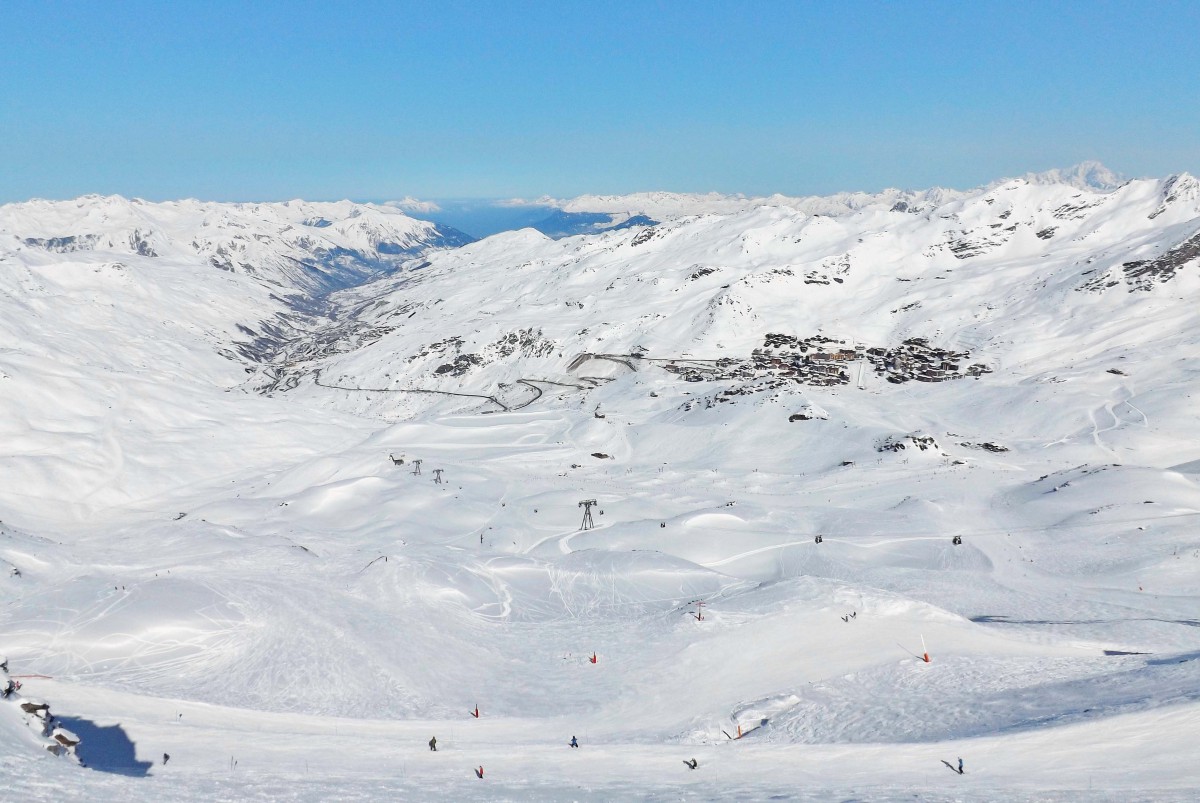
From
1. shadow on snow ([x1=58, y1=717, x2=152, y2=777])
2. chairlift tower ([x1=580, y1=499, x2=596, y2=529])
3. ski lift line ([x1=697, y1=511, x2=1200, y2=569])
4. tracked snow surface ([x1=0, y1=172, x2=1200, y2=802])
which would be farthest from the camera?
chairlift tower ([x1=580, y1=499, x2=596, y2=529])

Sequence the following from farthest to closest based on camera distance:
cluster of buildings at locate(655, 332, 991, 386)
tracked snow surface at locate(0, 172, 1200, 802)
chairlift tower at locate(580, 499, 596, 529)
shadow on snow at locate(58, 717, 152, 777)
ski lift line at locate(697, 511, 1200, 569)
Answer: cluster of buildings at locate(655, 332, 991, 386), chairlift tower at locate(580, 499, 596, 529), ski lift line at locate(697, 511, 1200, 569), shadow on snow at locate(58, 717, 152, 777), tracked snow surface at locate(0, 172, 1200, 802)

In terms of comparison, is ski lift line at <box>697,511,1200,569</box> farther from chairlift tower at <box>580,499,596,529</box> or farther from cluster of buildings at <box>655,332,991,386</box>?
cluster of buildings at <box>655,332,991,386</box>

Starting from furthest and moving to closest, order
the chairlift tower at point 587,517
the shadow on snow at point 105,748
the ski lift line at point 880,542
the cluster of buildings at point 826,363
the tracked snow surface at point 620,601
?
the cluster of buildings at point 826,363
the chairlift tower at point 587,517
the ski lift line at point 880,542
the shadow on snow at point 105,748
the tracked snow surface at point 620,601

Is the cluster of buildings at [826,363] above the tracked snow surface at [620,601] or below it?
above

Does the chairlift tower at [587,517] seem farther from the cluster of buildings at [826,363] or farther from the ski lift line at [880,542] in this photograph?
the cluster of buildings at [826,363]

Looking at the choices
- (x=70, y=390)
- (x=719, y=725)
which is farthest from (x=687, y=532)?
(x=70, y=390)

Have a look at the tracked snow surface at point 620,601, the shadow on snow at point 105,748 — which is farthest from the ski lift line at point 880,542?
the shadow on snow at point 105,748

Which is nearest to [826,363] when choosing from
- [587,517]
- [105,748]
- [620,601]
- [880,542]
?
[587,517]

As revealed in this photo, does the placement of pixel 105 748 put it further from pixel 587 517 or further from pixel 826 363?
pixel 826 363

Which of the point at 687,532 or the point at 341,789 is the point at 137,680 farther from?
the point at 687,532

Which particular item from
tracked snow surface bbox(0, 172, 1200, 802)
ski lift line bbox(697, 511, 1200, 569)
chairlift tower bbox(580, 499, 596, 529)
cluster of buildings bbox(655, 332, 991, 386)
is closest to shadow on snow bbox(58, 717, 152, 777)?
tracked snow surface bbox(0, 172, 1200, 802)

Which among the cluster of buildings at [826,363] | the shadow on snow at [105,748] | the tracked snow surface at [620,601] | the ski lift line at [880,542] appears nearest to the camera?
the tracked snow surface at [620,601]
